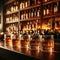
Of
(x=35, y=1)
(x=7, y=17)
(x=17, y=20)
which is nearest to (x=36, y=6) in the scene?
(x=35, y=1)

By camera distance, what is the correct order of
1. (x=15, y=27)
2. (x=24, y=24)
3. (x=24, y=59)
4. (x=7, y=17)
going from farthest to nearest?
(x=7, y=17), (x=15, y=27), (x=24, y=24), (x=24, y=59)

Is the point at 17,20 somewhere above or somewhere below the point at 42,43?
above

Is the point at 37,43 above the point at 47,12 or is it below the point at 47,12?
below

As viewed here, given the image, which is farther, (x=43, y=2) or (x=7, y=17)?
(x=7, y=17)

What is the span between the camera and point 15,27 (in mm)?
5156

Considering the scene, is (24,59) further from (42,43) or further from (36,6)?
(36,6)

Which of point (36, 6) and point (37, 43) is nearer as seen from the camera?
point (37, 43)

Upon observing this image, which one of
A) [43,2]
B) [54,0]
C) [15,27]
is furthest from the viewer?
[15,27]

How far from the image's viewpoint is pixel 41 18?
366 cm

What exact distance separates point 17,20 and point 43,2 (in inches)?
56.7

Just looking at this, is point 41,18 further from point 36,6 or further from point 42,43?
point 42,43

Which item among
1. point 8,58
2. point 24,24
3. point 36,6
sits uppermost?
point 36,6

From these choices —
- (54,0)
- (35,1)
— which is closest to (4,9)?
(35,1)

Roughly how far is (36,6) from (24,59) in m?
2.67
